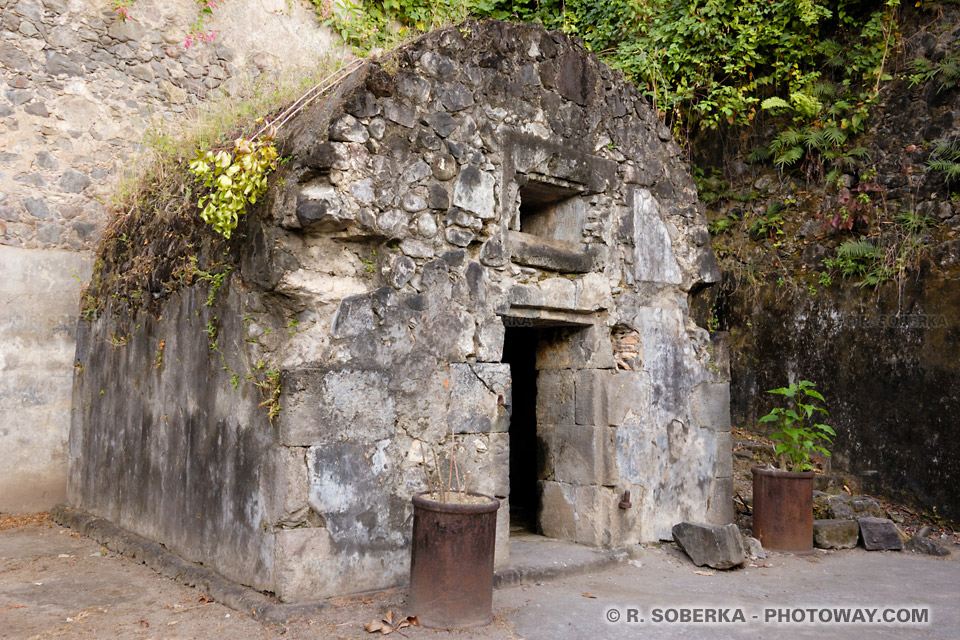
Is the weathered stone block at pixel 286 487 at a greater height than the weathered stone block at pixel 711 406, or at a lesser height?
lesser

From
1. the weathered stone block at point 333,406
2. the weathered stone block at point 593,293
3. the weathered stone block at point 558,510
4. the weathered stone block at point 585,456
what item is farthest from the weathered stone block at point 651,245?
the weathered stone block at point 333,406

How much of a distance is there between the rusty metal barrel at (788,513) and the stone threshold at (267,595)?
1415mm

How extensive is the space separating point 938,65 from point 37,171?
9.27 meters

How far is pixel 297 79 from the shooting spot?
8.92 m

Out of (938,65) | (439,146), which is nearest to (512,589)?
(439,146)

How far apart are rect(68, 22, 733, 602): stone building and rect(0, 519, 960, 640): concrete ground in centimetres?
33

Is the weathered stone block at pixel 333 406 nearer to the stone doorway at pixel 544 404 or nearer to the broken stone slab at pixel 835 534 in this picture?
the stone doorway at pixel 544 404

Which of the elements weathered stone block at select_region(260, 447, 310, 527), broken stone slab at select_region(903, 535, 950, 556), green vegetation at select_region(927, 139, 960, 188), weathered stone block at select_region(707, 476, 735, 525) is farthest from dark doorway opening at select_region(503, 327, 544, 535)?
green vegetation at select_region(927, 139, 960, 188)

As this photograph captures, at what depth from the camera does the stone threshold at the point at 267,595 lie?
4.56 m

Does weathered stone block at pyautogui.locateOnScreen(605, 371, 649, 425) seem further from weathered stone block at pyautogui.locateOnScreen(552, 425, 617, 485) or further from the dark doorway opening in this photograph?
the dark doorway opening

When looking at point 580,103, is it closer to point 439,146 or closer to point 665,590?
point 439,146

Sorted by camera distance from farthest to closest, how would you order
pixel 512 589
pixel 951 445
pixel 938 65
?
pixel 938 65 → pixel 951 445 → pixel 512 589

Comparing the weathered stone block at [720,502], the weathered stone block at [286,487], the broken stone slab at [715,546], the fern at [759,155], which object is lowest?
the broken stone slab at [715,546]

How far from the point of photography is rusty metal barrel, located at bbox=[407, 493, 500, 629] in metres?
4.32
